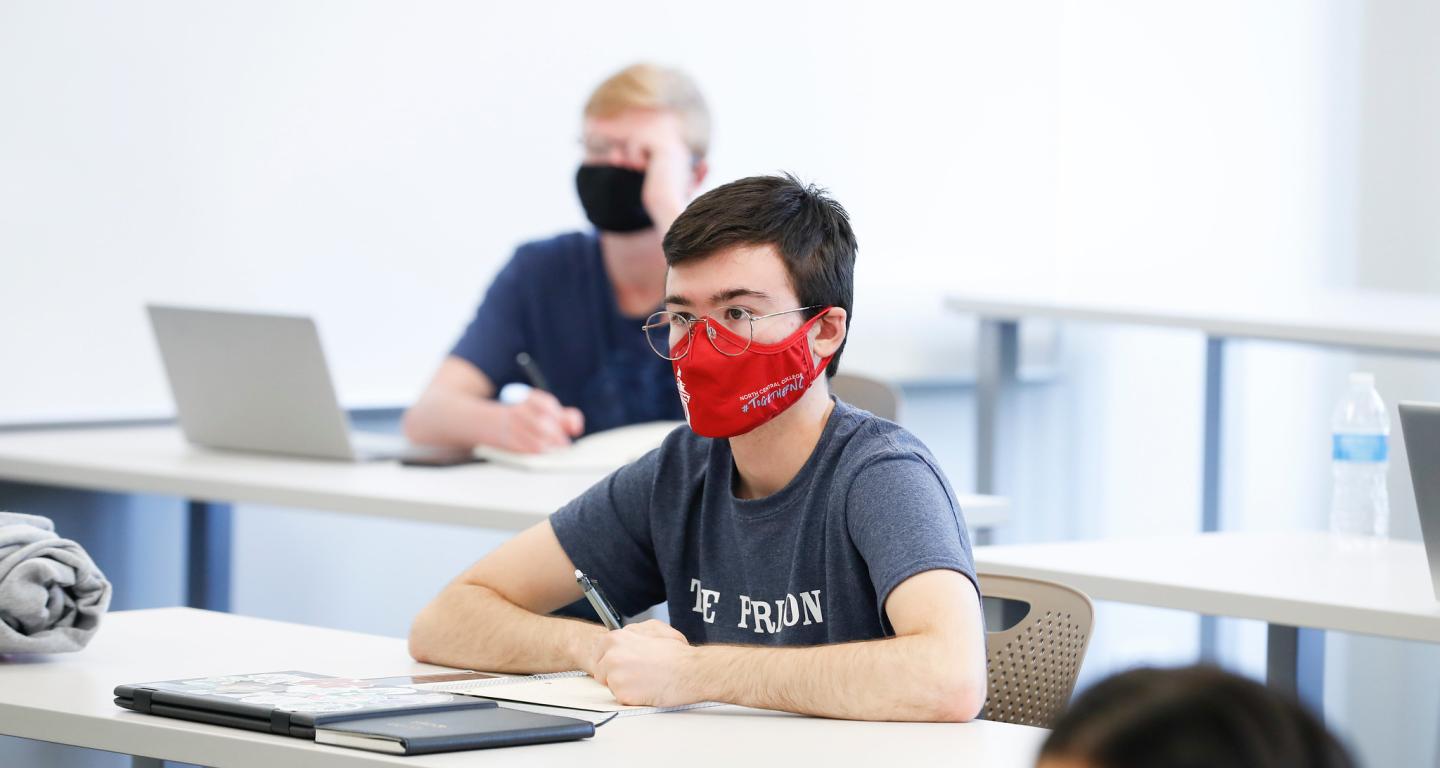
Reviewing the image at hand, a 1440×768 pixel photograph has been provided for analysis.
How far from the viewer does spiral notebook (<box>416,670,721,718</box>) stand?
66.6 inches

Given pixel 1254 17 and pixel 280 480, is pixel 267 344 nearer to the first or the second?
pixel 280 480

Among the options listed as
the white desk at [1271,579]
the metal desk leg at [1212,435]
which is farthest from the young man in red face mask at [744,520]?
the metal desk leg at [1212,435]

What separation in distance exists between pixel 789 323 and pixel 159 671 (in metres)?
0.72

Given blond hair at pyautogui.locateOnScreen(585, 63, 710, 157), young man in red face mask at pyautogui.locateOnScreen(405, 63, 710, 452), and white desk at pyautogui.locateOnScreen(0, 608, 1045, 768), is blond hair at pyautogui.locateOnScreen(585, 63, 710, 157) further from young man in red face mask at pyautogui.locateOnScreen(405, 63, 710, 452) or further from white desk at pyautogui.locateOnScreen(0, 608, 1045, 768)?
white desk at pyautogui.locateOnScreen(0, 608, 1045, 768)

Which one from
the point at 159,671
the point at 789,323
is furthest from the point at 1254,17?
the point at 159,671

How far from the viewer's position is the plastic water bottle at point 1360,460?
300 cm

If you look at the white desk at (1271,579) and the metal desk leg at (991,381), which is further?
the metal desk leg at (991,381)

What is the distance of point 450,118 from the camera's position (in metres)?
4.07

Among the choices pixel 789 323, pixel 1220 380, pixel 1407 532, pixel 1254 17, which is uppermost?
pixel 1254 17

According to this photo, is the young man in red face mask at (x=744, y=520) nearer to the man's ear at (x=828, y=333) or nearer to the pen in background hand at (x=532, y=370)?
the man's ear at (x=828, y=333)

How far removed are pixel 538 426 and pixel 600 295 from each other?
362 mm

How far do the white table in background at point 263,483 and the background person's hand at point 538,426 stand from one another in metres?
0.06

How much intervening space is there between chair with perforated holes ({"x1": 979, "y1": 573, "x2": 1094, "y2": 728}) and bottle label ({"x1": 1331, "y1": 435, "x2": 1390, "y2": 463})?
117cm

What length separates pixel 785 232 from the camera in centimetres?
193
